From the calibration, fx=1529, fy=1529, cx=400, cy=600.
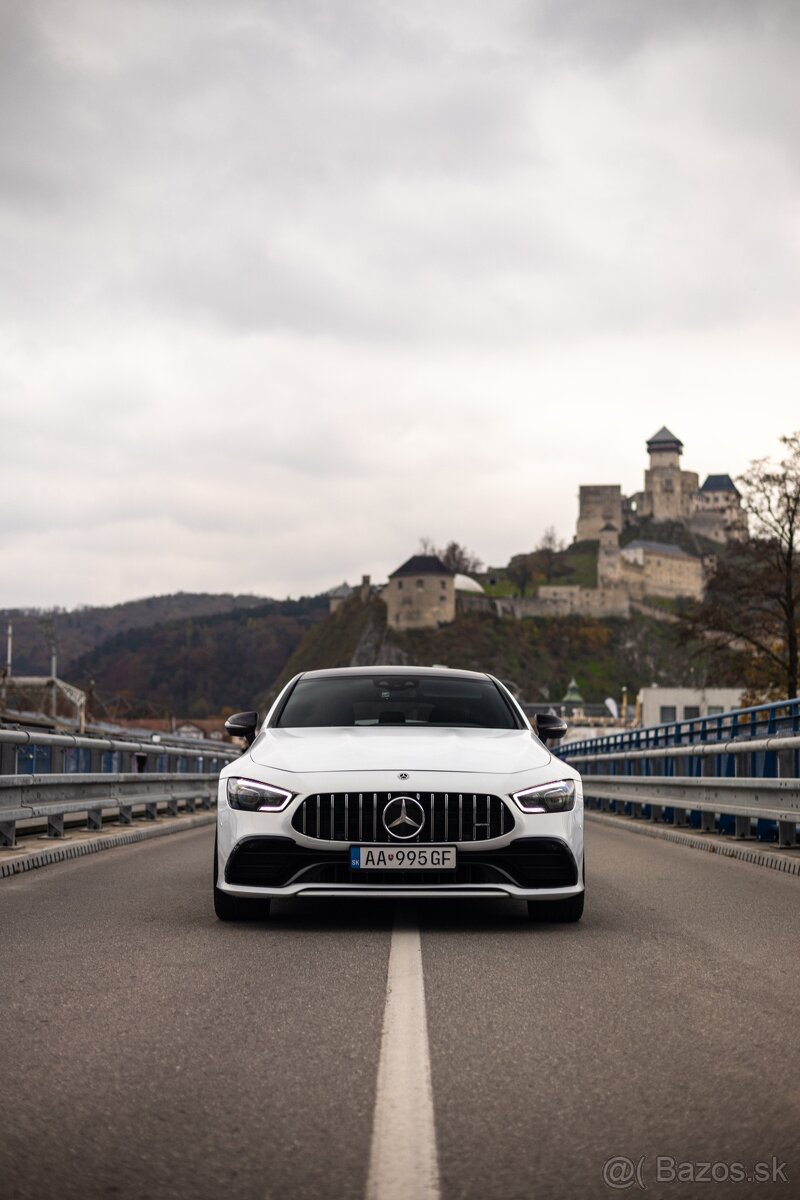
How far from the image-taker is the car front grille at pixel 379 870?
756cm

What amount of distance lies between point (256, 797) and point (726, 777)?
805cm

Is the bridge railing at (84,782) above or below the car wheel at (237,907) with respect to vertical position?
above

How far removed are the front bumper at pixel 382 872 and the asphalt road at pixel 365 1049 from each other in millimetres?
229

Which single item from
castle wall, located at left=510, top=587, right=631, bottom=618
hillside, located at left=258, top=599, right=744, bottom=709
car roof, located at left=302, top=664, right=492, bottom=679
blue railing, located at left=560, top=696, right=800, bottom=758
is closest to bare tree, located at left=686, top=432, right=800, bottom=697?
blue railing, located at left=560, top=696, right=800, bottom=758

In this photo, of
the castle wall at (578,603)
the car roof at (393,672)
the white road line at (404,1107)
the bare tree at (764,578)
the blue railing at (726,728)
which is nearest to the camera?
the white road line at (404,1107)

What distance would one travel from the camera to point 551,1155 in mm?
3611

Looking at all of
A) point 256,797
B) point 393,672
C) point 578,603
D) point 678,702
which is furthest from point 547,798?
point 578,603

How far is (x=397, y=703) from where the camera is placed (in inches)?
366

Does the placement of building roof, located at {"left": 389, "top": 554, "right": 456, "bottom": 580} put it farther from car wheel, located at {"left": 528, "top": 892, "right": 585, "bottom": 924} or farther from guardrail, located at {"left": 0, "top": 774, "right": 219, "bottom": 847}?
car wheel, located at {"left": 528, "top": 892, "right": 585, "bottom": 924}

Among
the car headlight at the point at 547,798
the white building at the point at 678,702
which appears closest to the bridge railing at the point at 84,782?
the car headlight at the point at 547,798

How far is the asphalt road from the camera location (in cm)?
353

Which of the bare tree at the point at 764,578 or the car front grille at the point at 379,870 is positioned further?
the bare tree at the point at 764,578

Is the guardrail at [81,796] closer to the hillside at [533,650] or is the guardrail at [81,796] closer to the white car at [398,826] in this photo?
the white car at [398,826]

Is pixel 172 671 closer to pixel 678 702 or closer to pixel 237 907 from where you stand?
pixel 678 702
